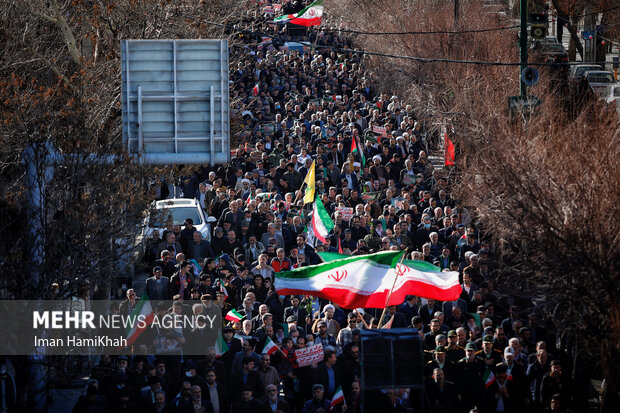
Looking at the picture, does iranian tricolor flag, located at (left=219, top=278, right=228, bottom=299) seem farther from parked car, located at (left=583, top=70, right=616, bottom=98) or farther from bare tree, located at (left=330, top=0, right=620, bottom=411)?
parked car, located at (left=583, top=70, right=616, bottom=98)

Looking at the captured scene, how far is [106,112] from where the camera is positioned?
2433cm

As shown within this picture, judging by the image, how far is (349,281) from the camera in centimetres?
1573

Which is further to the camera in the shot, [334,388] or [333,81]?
[333,81]

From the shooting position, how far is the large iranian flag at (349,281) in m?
15.7

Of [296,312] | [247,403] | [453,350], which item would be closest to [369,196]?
[296,312]

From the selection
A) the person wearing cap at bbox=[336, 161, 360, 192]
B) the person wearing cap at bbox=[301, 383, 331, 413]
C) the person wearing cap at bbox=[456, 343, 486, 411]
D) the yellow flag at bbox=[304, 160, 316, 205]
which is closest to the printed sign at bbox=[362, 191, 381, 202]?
the person wearing cap at bbox=[336, 161, 360, 192]

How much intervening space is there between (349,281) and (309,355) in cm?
136

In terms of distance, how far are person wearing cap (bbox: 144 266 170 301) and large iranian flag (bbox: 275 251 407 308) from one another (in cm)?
278

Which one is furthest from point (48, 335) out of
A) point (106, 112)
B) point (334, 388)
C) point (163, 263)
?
point (106, 112)

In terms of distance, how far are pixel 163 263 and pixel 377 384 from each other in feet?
21.0

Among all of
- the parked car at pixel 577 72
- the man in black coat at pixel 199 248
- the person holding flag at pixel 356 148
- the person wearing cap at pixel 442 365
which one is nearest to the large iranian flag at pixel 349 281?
the person wearing cap at pixel 442 365

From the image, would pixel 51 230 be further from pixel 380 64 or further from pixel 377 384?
pixel 380 64

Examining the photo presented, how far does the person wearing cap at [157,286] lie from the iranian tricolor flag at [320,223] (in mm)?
4002

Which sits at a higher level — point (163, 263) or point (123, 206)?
point (123, 206)
